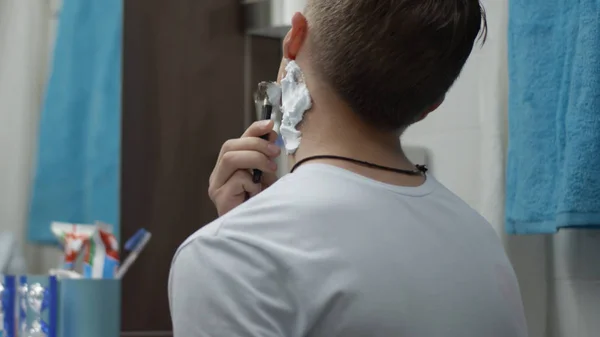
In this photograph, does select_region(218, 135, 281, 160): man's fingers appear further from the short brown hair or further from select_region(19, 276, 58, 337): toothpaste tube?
select_region(19, 276, 58, 337): toothpaste tube

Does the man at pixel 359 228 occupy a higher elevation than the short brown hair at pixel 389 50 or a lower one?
lower

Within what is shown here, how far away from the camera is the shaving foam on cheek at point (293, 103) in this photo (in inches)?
30.6

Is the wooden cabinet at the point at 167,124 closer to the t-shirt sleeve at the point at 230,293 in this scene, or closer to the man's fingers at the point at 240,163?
the man's fingers at the point at 240,163

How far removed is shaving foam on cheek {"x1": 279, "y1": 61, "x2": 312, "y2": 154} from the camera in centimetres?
78

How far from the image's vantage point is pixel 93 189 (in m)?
1.41

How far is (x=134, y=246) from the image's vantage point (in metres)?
1.45

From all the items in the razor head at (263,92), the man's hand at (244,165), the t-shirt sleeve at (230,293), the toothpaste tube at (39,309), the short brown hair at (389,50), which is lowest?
the toothpaste tube at (39,309)

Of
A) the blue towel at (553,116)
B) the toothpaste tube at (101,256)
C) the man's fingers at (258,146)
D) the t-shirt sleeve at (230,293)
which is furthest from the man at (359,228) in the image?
the toothpaste tube at (101,256)

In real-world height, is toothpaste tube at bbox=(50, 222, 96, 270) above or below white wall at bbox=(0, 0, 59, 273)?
below

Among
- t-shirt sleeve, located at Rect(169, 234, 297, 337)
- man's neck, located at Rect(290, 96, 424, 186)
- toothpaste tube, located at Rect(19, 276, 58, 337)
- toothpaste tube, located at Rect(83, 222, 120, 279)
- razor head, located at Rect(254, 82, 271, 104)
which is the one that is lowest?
toothpaste tube, located at Rect(19, 276, 58, 337)

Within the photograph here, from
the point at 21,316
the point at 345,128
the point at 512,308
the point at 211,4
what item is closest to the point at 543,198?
the point at 512,308

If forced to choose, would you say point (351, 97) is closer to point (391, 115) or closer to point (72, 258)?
point (391, 115)

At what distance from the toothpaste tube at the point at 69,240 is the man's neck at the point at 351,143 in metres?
0.73

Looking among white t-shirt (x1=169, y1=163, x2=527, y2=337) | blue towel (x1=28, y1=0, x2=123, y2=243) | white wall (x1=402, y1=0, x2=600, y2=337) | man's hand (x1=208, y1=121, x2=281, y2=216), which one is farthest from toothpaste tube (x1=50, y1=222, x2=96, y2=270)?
white t-shirt (x1=169, y1=163, x2=527, y2=337)
